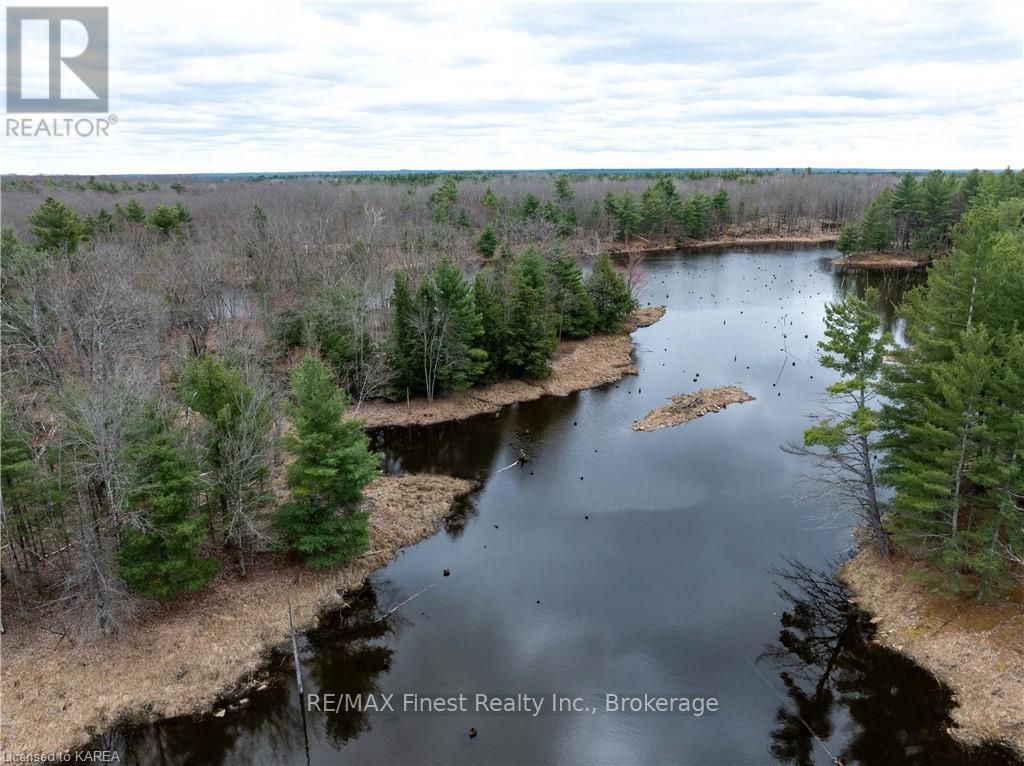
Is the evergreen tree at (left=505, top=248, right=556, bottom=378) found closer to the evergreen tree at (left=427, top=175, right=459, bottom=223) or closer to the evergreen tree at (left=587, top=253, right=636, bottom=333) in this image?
the evergreen tree at (left=587, top=253, right=636, bottom=333)

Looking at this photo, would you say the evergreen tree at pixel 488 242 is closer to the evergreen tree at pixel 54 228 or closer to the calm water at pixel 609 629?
the evergreen tree at pixel 54 228

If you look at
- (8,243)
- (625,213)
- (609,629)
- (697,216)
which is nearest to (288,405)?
(609,629)

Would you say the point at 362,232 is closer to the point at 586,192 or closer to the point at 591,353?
the point at 591,353

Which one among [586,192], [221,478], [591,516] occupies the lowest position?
[591,516]

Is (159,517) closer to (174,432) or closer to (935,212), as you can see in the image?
(174,432)

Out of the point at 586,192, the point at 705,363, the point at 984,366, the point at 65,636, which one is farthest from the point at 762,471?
the point at 586,192

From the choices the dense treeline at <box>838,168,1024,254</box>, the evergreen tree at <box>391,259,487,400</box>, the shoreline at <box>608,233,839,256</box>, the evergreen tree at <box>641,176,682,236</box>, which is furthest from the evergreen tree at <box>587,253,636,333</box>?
the evergreen tree at <box>641,176,682,236</box>

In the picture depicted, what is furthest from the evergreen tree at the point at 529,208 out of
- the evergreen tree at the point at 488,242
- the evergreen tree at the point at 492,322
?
the evergreen tree at the point at 492,322
